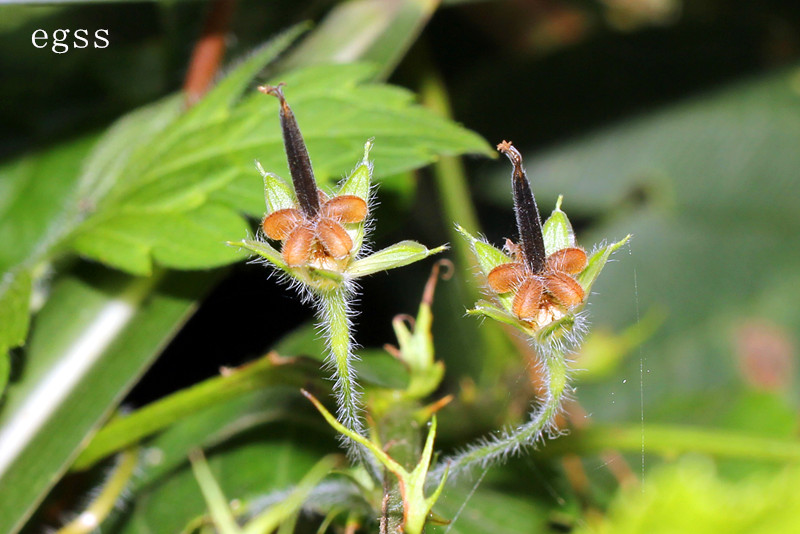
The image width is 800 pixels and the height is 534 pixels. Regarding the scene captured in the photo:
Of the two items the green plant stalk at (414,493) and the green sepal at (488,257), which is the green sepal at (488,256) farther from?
the green plant stalk at (414,493)

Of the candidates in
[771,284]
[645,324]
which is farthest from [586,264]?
[771,284]

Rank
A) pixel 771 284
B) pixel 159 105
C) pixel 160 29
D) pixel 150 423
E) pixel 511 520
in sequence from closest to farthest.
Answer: pixel 150 423 → pixel 511 520 → pixel 159 105 → pixel 160 29 → pixel 771 284

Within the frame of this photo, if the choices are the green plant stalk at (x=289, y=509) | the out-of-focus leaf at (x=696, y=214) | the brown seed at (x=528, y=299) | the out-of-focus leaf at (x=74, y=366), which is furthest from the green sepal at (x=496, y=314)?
the out-of-focus leaf at (x=696, y=214)

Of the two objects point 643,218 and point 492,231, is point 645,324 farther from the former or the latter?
point 492,231

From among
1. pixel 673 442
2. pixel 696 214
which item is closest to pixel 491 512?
pixel 673 442

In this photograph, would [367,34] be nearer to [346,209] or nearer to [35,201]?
[35,201]

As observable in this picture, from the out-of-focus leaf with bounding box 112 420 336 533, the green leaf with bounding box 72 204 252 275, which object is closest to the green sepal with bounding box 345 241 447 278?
the green leaf with bounding box 72 204 252 275
